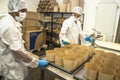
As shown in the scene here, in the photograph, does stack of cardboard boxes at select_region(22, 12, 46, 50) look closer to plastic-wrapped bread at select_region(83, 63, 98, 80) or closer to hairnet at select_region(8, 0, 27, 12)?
hairnet at select_region(8, 0, 27, 12)

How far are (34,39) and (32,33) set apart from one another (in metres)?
0.22

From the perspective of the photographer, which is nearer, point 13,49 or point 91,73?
point 91,73

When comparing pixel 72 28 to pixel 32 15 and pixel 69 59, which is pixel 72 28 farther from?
pixel 32 15

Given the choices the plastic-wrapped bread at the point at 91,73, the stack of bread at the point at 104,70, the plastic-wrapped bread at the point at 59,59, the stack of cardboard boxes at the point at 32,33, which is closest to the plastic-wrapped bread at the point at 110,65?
the stack of bread at the point at 104,70

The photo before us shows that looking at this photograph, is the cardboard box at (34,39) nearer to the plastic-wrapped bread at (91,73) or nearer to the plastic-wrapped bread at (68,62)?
the plastic-wrapped bread at (68,62)

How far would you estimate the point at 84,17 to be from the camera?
3541mm

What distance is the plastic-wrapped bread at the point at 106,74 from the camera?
0.98 metres

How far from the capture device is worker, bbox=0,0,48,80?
3.98ft

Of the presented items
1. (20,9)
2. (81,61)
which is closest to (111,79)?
(81,61)

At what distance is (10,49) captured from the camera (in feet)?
4.25

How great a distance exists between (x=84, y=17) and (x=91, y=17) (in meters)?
0.22

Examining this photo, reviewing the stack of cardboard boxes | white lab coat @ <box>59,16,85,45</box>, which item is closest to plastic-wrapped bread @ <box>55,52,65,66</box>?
white lab coat @ <box>59,16,85,45</box>

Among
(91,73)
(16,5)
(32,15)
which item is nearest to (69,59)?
(91,73)

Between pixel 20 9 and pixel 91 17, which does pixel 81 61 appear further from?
pixel 91 17
